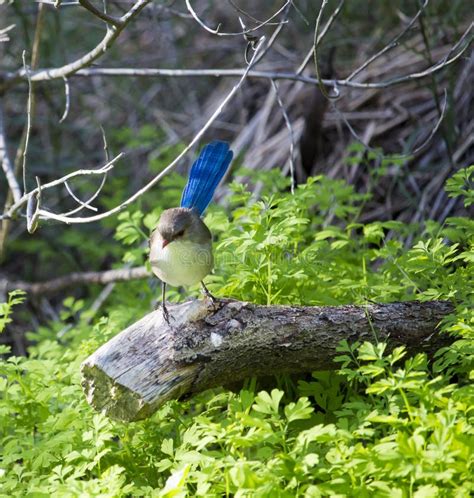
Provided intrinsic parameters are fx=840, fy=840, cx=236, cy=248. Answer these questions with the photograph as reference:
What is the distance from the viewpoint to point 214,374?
3.07 m

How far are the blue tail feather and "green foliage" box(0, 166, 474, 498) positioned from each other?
16 centimetres

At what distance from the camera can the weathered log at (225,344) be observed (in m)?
2.95

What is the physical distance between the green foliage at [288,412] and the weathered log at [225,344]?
92 mm

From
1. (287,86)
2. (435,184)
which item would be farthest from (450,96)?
(287,86)

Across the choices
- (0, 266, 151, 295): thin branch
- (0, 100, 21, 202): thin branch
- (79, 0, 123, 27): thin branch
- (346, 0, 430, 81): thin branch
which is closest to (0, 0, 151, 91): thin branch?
(79, 0, 123, 27): thin branch

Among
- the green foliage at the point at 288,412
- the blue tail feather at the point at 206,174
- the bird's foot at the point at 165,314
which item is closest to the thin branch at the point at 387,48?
the green foliage at the point at 288,412

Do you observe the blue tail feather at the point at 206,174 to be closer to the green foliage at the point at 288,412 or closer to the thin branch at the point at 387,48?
the green foliage at the point at 288,412

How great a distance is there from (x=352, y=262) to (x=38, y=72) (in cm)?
184

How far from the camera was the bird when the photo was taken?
3.27 metres

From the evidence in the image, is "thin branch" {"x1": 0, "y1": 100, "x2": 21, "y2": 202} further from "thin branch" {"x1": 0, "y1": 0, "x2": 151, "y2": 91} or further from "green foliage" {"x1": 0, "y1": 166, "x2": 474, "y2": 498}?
"green foliage" {"x1": 0, "y1": 166, "x2": 474, "y2": 498}

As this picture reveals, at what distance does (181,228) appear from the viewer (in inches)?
131

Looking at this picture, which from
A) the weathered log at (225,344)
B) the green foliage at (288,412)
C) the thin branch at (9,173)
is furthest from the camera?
the thin branch at (9,173)

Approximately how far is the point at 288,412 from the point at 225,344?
1.81ft

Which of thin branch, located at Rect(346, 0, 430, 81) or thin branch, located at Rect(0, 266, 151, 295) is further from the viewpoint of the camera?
thin branch, located at Rect(0, 266, 151, 295)
